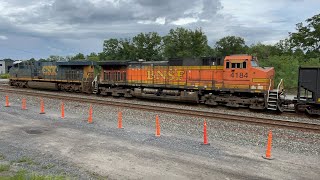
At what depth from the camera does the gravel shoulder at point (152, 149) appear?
24.9ft

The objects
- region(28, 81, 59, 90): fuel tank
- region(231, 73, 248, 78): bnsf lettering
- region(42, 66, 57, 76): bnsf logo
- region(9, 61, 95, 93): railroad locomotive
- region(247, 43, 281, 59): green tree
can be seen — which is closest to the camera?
region(231, 73, 248, 78): bnsf lettering

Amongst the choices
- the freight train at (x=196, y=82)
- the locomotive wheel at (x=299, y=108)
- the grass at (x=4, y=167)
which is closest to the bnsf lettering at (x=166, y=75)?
the freight train at (x=196, y=82)

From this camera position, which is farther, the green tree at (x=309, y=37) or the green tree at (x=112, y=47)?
the green tree at (x=112, y=47)

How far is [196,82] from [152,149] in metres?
12.0

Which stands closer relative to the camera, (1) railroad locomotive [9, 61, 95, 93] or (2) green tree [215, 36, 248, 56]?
(1) railroad locomotive [9, 61, 95, 93]

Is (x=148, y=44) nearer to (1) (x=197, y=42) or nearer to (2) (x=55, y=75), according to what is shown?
(1) (x=197, y=42)

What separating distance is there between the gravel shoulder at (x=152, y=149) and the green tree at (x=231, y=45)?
64.9m

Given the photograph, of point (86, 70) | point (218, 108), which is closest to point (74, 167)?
point (218, 108)

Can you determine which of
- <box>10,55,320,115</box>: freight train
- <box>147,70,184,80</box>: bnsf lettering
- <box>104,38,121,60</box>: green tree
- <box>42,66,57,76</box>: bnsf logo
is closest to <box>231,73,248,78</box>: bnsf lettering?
<box>10,55,320,115</box>: freight train

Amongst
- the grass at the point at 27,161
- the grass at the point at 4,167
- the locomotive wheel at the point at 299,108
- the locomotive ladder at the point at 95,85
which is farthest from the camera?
the locomotive ladder at the point at 95,85

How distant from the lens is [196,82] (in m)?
20.9

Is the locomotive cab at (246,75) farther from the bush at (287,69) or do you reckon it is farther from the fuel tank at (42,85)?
the fuel tank at (42,85)

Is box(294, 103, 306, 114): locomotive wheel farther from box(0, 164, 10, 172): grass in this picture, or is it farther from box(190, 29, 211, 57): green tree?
box(190, 29, 211, 57): green tree

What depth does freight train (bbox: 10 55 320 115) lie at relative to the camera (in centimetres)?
1765
